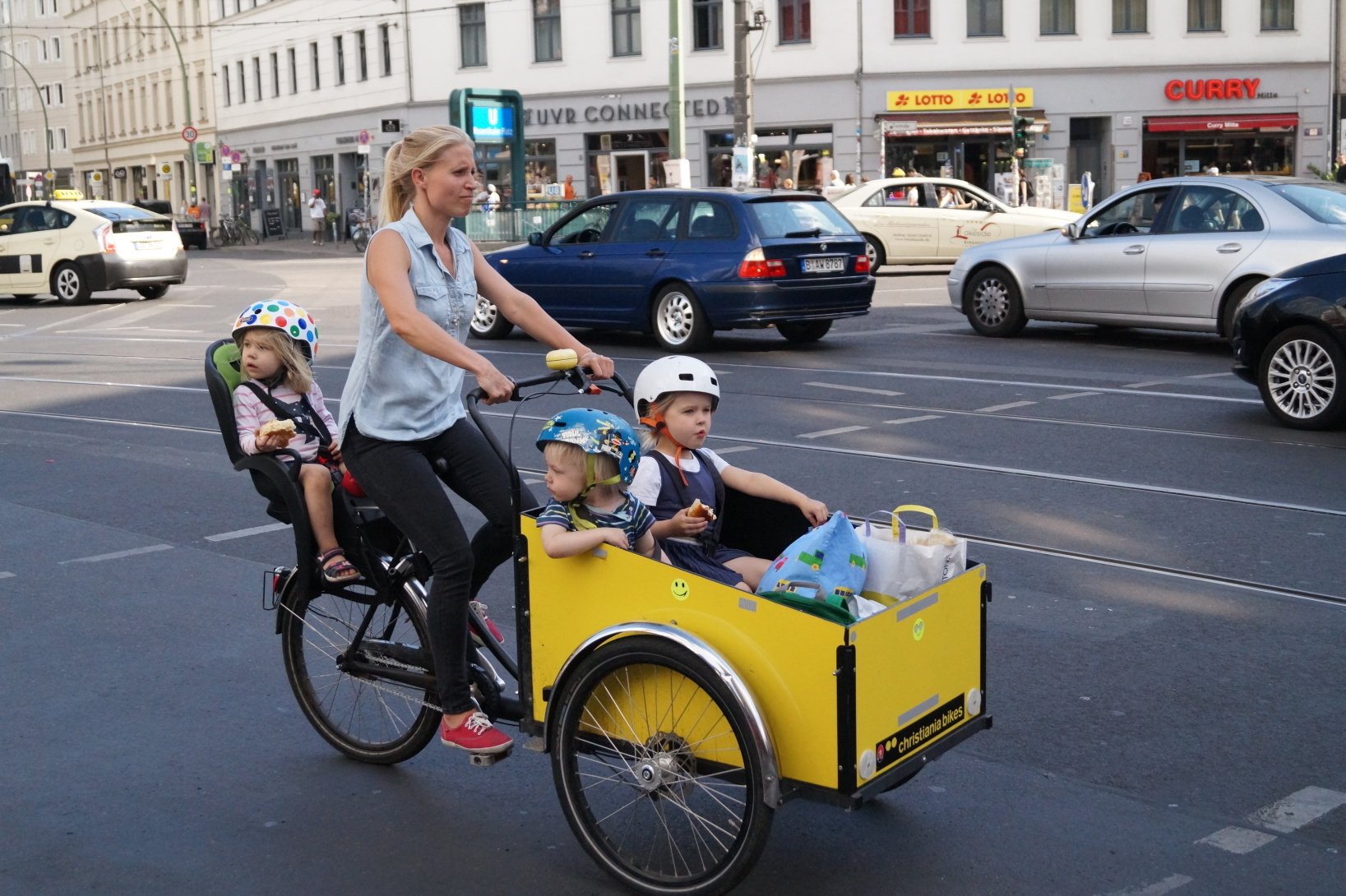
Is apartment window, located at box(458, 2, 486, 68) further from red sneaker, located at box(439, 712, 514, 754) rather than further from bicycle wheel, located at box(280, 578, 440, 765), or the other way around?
red sneaker, located at box(439, 712, 514, 754)

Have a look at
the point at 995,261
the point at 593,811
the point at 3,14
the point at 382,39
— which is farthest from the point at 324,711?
the point at 3,14

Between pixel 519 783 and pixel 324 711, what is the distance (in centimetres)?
73

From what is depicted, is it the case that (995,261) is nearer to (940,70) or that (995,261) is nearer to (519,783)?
(519,783)

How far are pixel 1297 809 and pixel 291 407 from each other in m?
3.04

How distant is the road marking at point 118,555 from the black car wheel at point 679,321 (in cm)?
836

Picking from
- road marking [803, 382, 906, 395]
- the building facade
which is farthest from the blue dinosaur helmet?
the building facade

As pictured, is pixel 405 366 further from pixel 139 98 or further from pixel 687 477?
pixel 139 98

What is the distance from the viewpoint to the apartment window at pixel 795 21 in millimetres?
43281

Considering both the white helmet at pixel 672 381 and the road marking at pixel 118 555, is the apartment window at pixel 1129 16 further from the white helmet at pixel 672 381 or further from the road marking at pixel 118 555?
the white helmet at pixel 672 381

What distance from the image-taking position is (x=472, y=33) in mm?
48844

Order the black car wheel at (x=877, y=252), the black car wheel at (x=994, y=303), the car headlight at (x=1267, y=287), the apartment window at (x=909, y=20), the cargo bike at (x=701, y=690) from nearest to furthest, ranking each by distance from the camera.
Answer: the cargo bike at (x=701, y=690) < the car headlight at (x=1267, y=287) < the black car wheel at (x=994, y=303) < the black car wheel at (x=877, y=252) < the apartment window at (x=909, y=20)

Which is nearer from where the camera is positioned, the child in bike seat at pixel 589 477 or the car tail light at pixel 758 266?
the child in bike seat at pixel 589 477

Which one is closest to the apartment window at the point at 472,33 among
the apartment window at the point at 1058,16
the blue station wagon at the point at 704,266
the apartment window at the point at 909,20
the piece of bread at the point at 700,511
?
the apartment window at the point at 909,20

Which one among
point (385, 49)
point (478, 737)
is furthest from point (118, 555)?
point (385, 49)
